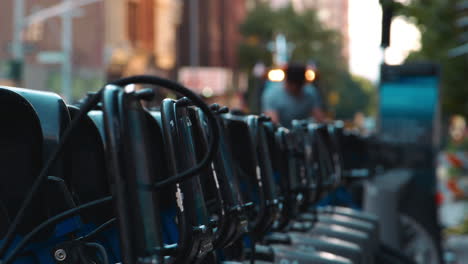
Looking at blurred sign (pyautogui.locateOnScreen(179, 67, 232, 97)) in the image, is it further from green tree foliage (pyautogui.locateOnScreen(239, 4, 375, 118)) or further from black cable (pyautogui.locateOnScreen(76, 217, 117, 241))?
black cable (pyautogui.locateOnScreen(76, 217, 117, 241))

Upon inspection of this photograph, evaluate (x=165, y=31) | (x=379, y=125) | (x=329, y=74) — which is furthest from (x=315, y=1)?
(x=379, y=125)

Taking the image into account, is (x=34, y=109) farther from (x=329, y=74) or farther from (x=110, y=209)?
(x=329, y=74)

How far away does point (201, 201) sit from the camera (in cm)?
275

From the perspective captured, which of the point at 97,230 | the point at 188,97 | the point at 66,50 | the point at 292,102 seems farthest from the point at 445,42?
the point at 66,50

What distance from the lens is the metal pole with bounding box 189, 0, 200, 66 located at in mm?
73812

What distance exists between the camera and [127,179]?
2.13 metres

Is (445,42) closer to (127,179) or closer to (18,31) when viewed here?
(18,31)

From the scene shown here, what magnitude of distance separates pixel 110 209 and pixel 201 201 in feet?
0.90

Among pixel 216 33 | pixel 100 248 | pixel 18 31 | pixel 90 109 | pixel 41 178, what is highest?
pixel 90 109

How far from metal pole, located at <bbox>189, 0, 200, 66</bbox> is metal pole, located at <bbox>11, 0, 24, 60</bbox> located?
30607 millimetres

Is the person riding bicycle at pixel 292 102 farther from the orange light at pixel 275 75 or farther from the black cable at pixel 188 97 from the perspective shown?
the orange light at pixel 275 75

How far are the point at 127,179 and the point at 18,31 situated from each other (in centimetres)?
4085

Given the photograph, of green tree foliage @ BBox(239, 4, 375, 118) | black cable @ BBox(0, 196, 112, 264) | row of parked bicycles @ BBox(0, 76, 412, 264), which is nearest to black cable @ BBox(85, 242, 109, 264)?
row of parked bicycles @ BBox(0, 76, 412, 264)

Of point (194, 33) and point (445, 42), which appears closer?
point (445, 42)
